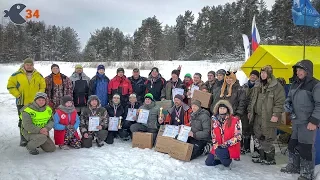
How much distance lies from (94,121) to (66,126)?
0.65 meters

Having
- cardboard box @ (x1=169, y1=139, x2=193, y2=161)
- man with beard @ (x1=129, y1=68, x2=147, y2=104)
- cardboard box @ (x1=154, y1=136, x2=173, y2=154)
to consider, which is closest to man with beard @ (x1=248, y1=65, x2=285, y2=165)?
cardboard box @ (x1=169, y1=139, x2=193, y2=161)

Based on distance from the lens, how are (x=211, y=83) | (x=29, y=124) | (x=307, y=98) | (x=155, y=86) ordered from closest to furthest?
1. (x=307, y=98)
2. (x=29, y=124)
3. (x=211, y=83)
4. (x=155, y=86)

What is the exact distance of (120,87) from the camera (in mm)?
7602

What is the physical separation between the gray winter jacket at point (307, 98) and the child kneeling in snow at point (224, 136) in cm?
102

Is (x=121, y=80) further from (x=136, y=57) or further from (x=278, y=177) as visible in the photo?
(x=136, y=57)

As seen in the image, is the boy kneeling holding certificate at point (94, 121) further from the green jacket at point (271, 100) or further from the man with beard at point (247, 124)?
the green jacket at point (271, 100)

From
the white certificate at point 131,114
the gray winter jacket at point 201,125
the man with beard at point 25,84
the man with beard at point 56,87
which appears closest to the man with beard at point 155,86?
the white certificate at point 131,114

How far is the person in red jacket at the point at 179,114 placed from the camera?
20.7 feet

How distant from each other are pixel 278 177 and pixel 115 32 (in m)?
53.0

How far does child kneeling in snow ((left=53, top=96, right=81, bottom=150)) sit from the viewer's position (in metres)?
6.07

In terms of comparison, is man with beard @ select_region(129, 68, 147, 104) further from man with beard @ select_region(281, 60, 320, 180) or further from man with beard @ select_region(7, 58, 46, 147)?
man with beard @ select_region(281, 60, 320, 180)

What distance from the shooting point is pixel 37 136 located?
552 cm

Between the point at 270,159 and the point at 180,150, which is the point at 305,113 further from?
the point at 180,150

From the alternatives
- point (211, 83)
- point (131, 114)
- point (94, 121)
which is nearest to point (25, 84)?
point (94, 121)
